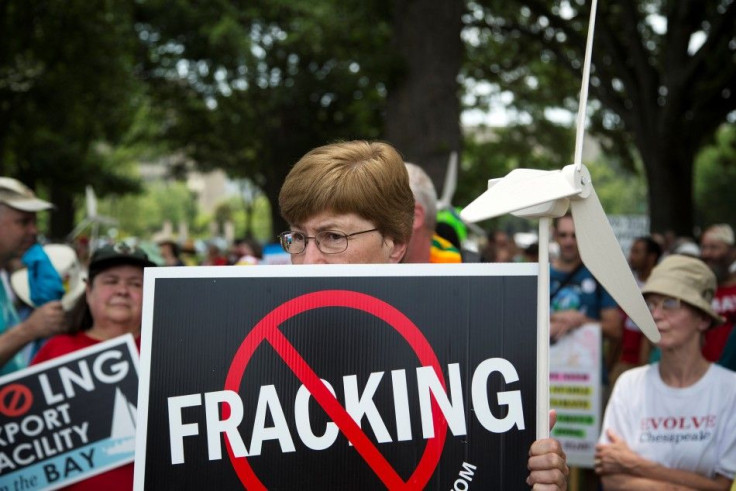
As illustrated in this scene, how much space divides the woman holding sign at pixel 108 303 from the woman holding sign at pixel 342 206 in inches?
70.5

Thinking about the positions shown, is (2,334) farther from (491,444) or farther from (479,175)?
(479,175)

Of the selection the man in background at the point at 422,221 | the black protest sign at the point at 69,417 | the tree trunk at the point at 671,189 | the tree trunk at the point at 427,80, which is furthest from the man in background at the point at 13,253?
the tree trunk at the point at 671,189

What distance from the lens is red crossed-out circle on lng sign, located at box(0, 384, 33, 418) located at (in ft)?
12.1

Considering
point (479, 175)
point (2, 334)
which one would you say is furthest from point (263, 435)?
point (479, 175)

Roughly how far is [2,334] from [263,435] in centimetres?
261

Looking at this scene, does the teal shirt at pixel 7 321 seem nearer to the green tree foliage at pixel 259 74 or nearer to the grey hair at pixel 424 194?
the grey hair at pixel 424 194

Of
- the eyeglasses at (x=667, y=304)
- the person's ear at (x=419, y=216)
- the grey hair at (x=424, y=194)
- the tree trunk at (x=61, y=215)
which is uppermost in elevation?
the tree trunk at (x=61, y=215)

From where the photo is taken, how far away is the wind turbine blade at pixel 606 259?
230 centimetres

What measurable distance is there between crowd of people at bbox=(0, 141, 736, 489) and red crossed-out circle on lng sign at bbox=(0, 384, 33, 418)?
0.33 m

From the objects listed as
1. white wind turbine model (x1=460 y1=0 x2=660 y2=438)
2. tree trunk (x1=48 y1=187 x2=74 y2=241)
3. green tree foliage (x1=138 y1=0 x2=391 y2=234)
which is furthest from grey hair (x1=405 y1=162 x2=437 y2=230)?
tree trunk (x1=48 y1=187 x2=74 y2=241)

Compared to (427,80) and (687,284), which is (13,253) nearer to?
(687,284)

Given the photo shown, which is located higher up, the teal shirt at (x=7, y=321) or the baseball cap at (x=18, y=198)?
the baseball cap at (x=18, y=198)

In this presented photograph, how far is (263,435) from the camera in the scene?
2260 mm

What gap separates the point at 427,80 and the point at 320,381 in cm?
908
